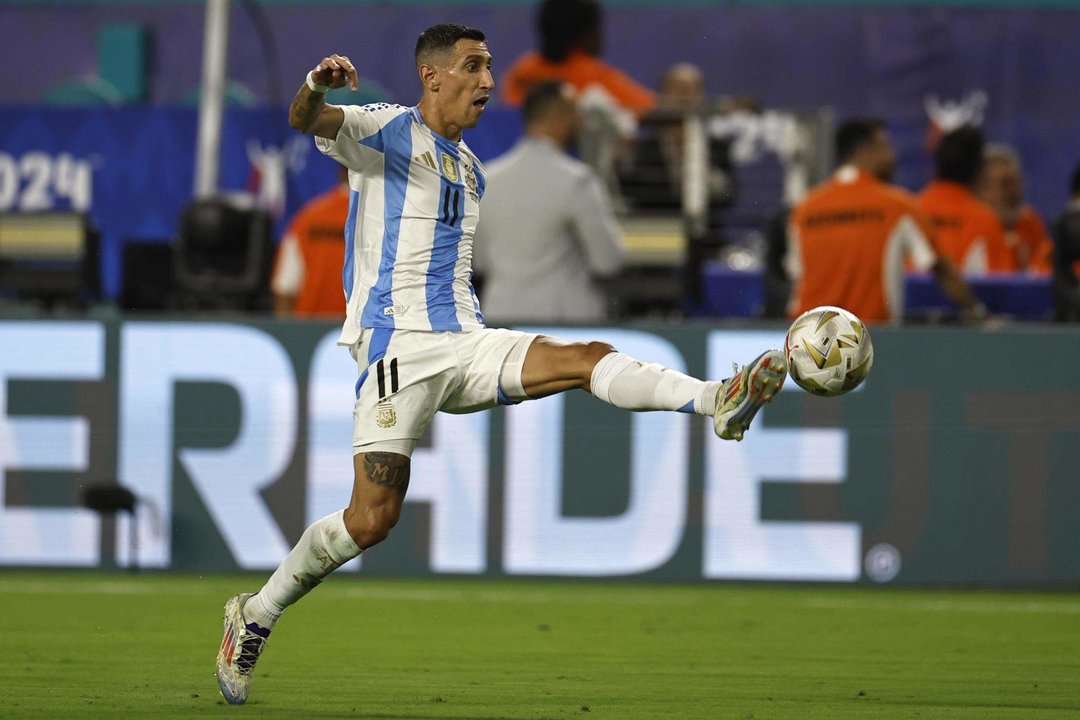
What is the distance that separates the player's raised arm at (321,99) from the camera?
566 centimetres

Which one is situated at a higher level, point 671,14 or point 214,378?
point 671,14

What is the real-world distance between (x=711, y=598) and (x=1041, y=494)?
1902mm

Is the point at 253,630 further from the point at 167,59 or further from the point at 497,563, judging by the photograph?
the point at 167,59

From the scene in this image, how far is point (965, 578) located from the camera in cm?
977

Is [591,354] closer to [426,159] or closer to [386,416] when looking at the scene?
[386,416]

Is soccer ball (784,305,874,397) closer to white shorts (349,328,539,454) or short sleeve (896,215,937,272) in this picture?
white shorts (349,328,539,454)

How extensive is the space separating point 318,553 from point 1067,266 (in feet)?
18.4

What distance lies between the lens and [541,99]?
980 cm

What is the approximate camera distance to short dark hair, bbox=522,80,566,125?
9.81 meters

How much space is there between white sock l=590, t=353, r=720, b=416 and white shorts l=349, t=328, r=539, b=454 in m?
0.37

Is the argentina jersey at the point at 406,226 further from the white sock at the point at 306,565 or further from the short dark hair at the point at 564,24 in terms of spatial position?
the short dark hair at the point at 564,24

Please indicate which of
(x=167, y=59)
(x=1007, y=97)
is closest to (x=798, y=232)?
(x=1007, y=97)

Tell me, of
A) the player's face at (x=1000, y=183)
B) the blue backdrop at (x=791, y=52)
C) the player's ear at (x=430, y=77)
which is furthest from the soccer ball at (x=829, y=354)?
the blue backdrop at (x=791, y=52)

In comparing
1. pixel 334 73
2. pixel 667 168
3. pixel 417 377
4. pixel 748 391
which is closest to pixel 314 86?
pixel 334 73
